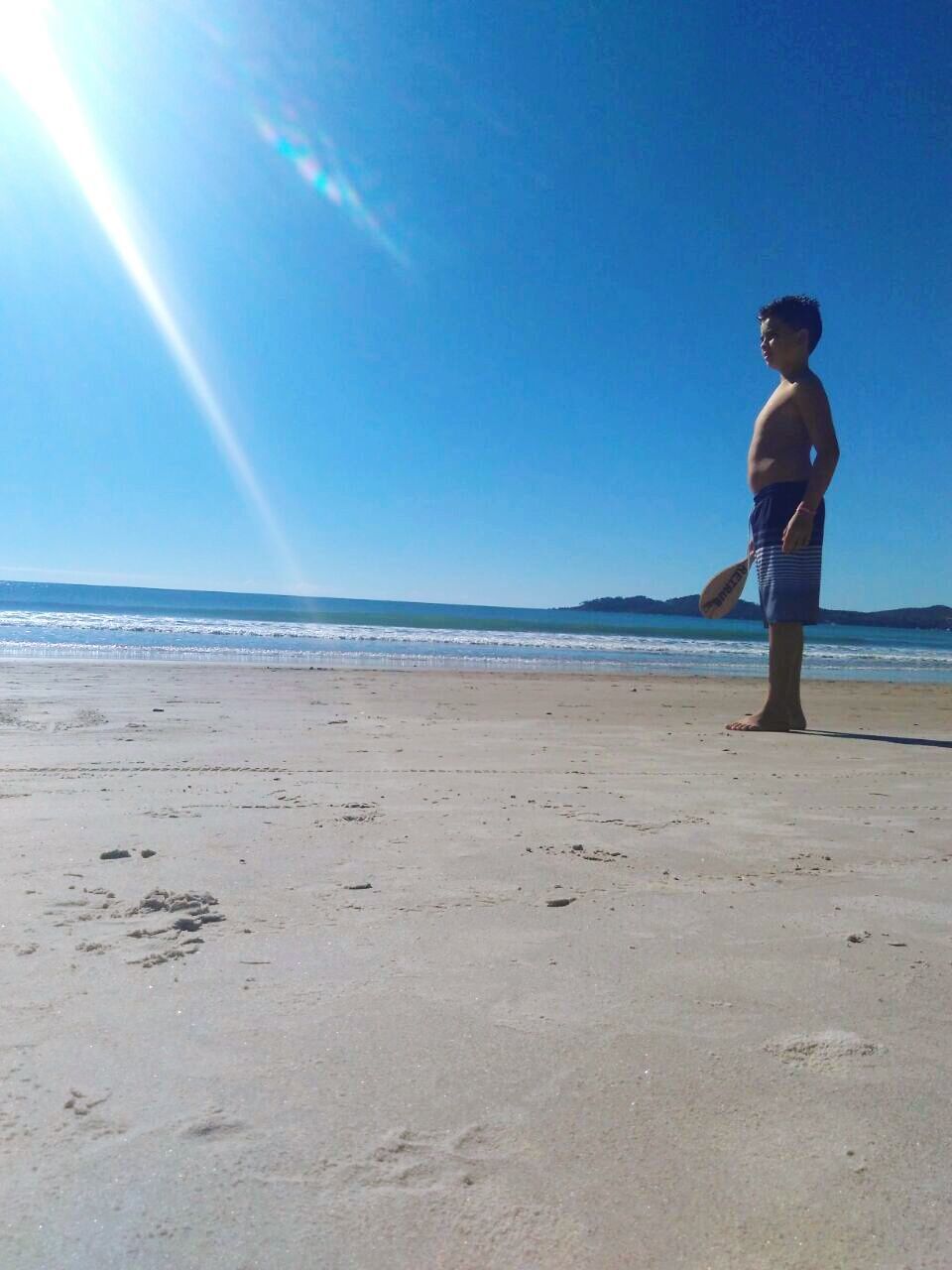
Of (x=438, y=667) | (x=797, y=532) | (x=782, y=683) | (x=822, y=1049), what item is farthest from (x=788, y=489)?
(x=438, y=667)

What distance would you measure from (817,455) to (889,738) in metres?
2.60

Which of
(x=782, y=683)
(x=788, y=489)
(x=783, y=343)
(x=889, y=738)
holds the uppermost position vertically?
(x=783, y=343)

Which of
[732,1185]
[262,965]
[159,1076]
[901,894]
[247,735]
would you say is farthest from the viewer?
[247,735]

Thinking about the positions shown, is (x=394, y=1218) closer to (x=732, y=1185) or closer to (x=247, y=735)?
(x=732, y=1185)

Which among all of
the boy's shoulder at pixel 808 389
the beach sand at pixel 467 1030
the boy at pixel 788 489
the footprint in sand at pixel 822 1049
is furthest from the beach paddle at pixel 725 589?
the footprint in sand at pixel 822 1049

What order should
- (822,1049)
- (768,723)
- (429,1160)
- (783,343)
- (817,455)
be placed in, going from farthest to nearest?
(768,723), (783,343), (817,455), (822,1049), (429,1160)

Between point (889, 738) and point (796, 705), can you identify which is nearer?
point (889, 738)

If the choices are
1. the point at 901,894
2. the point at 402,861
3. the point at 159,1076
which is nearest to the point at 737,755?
the point at 901,894

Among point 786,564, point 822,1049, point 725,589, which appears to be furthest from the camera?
Answer: point 725,589

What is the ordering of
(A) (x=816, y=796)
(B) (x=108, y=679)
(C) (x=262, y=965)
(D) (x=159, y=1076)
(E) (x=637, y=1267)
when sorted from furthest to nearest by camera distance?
(B) (x=108, y=679)
(A) (x=816, y=796)
(C) (x=262, y=965)
(D) (x=159, y=1076)
(E) (x=637, y=1267)

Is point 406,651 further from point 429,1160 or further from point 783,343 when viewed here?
point 429,1160

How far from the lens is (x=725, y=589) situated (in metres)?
8.62

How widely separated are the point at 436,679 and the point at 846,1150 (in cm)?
1104

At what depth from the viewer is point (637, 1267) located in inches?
49.4
